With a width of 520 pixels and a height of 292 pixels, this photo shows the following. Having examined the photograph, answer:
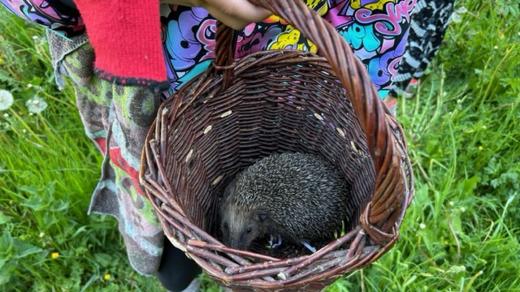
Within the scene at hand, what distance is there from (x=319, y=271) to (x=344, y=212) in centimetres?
64

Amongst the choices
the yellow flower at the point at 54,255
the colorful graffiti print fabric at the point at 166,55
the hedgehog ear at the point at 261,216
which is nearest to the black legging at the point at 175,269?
the colorful graffiti print fabric at the point at 166,55

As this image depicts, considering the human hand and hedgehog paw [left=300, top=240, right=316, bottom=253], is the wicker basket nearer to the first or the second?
the human hand

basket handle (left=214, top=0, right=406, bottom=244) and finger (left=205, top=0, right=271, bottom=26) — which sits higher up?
finger (left=205, top=0, right=271, bottom=26)

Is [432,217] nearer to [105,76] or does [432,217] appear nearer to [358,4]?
[358,4]

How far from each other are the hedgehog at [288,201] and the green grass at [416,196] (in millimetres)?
246

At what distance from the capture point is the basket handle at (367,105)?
96 centimetres

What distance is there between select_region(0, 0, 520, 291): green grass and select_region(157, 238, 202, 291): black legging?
0.20 metres

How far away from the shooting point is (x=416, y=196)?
1.99m

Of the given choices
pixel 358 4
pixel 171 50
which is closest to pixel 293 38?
pixel 358 4

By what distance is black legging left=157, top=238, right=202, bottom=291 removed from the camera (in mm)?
1674

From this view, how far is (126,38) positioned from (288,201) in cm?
91

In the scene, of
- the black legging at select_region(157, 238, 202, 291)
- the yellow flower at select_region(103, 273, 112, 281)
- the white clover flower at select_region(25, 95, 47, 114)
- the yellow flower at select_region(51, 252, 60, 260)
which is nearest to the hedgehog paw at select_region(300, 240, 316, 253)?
the black legging at select_region(157, 238, 202, 291)

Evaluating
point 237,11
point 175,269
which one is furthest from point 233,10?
point 175,269

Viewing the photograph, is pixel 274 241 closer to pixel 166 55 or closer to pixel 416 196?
pixel 416 196
